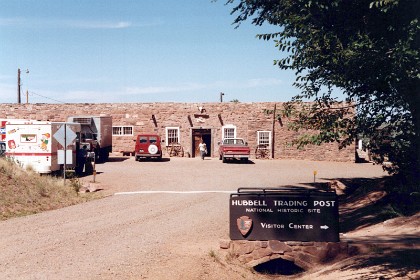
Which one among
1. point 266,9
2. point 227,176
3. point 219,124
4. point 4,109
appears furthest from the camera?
point 4,109

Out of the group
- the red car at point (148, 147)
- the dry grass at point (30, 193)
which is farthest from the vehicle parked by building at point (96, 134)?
the dry grass at point (30, 193)

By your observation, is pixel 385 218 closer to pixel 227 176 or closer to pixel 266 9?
pixel 266 9

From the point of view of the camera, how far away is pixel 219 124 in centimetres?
3484

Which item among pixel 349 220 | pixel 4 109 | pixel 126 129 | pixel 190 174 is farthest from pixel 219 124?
pixel 349 220

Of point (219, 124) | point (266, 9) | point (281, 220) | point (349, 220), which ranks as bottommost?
point (349, 220)

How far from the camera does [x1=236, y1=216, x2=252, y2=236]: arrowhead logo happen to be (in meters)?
8.93

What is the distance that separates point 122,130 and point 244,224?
93.5 feet

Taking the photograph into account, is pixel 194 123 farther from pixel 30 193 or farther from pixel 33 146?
pixel 30 193

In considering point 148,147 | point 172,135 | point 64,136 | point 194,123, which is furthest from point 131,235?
point 172,135

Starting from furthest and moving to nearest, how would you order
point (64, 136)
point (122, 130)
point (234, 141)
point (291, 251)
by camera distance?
point (122, 130) < point (234, 141) < point (64, 136) < point (291, 251)

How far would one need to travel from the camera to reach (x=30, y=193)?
1545 cm

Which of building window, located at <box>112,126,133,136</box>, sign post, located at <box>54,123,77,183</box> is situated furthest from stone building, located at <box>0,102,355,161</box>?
sign post, located at <box>54,123,77,183</box>

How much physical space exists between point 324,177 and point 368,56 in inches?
563

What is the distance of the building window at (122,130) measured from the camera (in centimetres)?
3600
